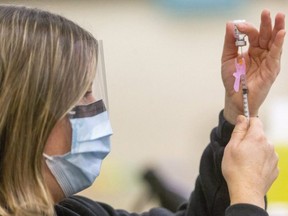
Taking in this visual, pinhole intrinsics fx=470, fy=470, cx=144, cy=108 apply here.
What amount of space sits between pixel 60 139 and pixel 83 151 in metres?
0.06

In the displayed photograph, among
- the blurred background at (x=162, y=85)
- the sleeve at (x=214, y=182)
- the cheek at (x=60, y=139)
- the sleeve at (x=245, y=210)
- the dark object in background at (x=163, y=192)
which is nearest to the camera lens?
the sleeve at (x=245, y=210)

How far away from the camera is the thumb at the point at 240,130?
3.11ft

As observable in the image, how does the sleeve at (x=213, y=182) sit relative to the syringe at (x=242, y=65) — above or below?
below

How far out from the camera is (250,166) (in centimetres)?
91

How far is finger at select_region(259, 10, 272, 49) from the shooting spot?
99 centimetres

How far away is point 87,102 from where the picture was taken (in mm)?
1004

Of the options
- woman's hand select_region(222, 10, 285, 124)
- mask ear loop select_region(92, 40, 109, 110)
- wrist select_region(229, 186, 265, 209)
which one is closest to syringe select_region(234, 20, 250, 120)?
woman's hand select_region(222, 10, 285, 124)

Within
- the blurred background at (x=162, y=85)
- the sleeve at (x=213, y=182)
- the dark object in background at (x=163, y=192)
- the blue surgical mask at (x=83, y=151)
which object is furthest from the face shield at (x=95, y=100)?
the blurred background at (x=162, y=85)

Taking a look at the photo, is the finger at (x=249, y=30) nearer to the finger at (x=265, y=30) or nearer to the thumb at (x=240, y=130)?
the finger at (x=265, y=30)

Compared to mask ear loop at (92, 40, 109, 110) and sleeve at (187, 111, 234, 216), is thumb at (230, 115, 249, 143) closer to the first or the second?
sleeve at (187, 111, 234, 216)

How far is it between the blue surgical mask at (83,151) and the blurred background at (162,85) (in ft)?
3.24

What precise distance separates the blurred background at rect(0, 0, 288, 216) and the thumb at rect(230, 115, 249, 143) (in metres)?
1.06

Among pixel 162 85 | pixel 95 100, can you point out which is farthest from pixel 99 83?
pixel 162 85

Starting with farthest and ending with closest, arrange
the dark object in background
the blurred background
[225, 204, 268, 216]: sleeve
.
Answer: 1. the blurred background
2. the dark object in background
3. [225, 204, 268, 216]: sleeve
